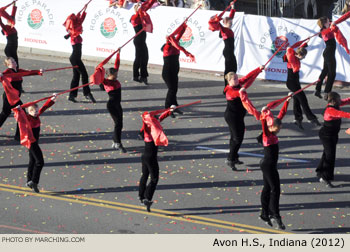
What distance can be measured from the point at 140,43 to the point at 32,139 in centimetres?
666

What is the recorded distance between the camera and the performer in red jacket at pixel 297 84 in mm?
17328

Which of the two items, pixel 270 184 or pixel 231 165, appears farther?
pixel 231 165

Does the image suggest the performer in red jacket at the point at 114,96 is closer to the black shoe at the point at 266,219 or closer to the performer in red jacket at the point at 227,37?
the performer in red jacket at the point at 227,37

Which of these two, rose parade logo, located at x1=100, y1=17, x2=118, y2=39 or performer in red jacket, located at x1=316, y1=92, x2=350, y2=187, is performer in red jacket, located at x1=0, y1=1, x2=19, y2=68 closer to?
rose parade logo, located at x1=100, y1=17, x2=118, y2=39

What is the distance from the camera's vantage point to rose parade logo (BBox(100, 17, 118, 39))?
2191 cm

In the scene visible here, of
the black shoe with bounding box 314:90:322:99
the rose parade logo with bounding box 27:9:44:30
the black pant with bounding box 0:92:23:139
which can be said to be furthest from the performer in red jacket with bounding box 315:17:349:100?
the rose parade logo with bounding box 27:9:44:30

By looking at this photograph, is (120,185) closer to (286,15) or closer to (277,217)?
(277,217)

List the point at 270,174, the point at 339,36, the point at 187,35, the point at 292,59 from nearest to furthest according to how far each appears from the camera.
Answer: the point at 270,174
the point at 292,59
the point at 339,36
the point at 187,35

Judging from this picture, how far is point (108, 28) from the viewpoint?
22016 mm

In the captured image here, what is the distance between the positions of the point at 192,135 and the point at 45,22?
7451 millimetres

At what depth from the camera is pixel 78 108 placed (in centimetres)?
1906

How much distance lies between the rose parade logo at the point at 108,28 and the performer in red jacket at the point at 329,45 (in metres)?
5.88

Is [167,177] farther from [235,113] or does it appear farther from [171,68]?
[171,68]

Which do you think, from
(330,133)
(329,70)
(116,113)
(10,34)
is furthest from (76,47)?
(330,133)
